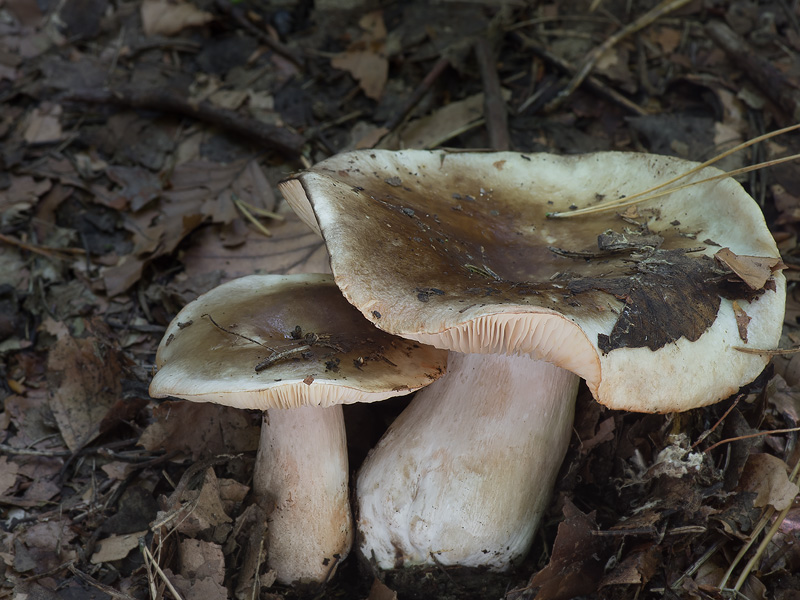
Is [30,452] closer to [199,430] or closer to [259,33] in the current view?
[199,430]

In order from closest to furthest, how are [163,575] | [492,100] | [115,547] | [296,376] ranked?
[296,376], [163,575], [115,547], [492,100]

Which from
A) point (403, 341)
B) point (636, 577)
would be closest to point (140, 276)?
point (403, 341)

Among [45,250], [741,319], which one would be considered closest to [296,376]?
[741,319]

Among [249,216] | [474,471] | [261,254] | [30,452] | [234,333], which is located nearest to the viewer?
[234,333]

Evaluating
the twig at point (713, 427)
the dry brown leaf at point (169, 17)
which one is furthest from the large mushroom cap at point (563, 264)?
the dry brown leaf at point (169, 17)

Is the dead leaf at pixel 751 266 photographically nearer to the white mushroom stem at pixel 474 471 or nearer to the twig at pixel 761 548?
the white mushroom stem at pixel 474 471

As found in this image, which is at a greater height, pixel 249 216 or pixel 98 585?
pixel 249 216

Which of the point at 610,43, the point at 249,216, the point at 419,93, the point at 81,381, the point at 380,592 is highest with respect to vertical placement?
the point at 610,43
